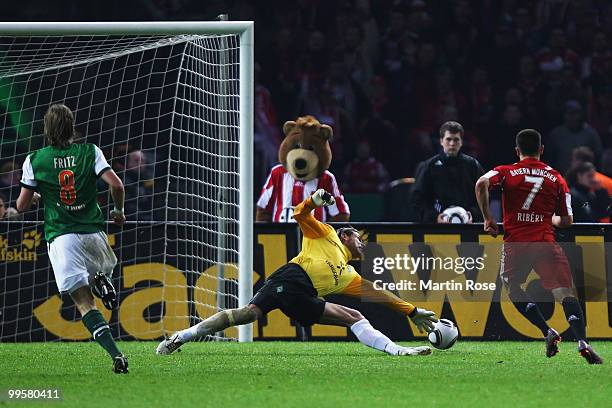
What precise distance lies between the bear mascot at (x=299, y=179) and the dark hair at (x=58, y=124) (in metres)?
4.28

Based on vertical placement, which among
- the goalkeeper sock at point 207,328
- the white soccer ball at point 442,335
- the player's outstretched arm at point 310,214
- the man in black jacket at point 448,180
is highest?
the man in black jacket at point 448,180

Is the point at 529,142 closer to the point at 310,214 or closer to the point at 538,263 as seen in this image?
the point at 538,263

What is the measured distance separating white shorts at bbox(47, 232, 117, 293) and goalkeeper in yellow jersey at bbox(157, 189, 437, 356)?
1.60 m

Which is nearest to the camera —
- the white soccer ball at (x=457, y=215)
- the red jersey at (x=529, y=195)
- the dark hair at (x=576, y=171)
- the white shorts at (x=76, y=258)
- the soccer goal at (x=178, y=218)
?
the white shorts at (x=76, y=258)

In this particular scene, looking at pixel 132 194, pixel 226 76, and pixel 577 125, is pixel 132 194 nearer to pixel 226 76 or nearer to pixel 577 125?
pixel 226 76

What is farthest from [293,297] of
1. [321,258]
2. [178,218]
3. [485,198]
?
[178,218]

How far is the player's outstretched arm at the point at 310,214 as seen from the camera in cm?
965

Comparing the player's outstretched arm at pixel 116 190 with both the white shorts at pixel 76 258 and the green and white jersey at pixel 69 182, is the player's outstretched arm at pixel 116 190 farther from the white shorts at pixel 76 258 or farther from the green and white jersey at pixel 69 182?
the white shorts at pixel 76 258

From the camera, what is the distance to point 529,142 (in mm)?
10273

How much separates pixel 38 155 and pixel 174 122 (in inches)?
188

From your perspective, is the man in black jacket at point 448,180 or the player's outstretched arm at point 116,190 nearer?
the player's outstretched arm at point 116,190

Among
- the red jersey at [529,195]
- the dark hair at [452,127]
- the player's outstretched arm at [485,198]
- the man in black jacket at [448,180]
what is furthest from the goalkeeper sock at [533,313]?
the dark hair at [452,127]

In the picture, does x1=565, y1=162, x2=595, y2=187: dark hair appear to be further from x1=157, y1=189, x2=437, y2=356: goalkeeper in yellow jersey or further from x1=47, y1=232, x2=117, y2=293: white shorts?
x1=47, y1=232, x2=117, y2=293: white shorts

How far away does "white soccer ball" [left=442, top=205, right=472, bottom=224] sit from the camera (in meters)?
12.7
